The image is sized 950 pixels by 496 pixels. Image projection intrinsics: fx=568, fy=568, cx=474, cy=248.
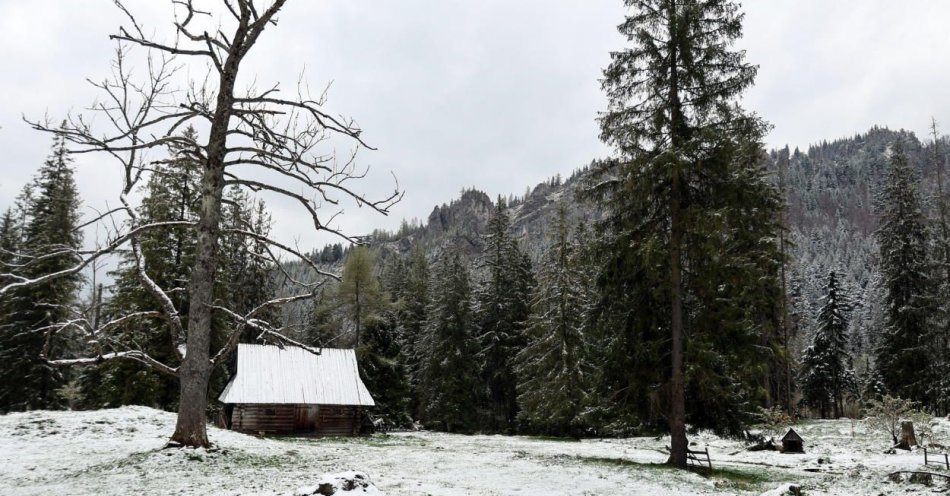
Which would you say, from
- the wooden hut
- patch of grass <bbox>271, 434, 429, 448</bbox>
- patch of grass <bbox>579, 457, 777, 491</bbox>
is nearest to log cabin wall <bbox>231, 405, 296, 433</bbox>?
the wooden hut

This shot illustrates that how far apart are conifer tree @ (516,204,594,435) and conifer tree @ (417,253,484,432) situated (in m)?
5.34

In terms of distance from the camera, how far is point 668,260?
16.8m

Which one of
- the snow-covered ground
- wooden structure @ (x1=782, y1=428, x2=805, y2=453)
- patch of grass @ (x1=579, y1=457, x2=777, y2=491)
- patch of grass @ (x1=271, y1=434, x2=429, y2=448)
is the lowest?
patch of grass @ (x1=271, y1=434, x2=429, y2=448)

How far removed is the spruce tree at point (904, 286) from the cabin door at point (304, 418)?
116 feet

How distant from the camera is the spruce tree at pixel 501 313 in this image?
4306cm

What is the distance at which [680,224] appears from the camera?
16.7 m

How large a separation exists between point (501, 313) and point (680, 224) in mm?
27937

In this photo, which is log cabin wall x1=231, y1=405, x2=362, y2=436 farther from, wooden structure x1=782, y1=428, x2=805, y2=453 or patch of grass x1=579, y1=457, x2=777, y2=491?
wooden structure x1=782, y1=428, x2=805, y2=453

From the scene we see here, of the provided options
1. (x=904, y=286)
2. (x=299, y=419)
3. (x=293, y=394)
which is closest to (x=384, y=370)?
(x=299, y=419)

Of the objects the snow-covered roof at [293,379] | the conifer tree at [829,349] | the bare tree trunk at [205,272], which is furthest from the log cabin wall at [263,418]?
the conifer tree at [829,349]

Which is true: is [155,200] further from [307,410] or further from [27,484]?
[27,484]

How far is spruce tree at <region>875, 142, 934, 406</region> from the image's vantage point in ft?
116

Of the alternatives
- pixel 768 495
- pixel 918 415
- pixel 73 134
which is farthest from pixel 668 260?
pixel 73 134

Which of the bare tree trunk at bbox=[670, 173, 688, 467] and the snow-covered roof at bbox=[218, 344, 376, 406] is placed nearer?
the bare tree trunk at bbox=[670, 173, 688, 467]
